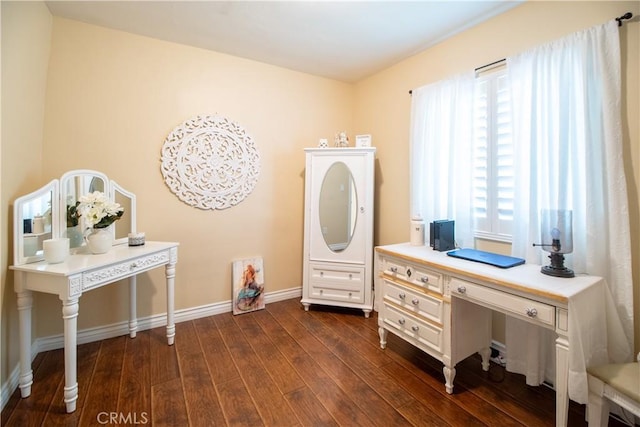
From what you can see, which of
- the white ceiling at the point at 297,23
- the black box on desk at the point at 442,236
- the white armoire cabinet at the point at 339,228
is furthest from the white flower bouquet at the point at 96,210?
the black box on desk at the point at 442,236

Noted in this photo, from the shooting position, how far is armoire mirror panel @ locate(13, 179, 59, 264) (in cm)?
168

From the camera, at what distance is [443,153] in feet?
7.92

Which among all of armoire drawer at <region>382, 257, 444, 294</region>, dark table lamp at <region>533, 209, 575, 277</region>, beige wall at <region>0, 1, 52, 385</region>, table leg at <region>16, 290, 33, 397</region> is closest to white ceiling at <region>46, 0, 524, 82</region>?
beige wall at <region>0, 1, 52, 385</region>

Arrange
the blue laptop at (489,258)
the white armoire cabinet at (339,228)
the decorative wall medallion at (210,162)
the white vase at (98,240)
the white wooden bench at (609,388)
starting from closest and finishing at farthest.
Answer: the white wooden bench at (609,388), the blue laptop at (489,258), the white vase at (98,240), the decorative wall medallion at (210,162), the white armoire cabinet at (339,228)

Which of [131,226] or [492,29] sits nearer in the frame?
[492,29]

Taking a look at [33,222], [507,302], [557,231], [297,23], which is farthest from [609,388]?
[33,222]

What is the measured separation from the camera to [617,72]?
60.2 inches

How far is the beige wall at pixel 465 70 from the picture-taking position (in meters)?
1.53

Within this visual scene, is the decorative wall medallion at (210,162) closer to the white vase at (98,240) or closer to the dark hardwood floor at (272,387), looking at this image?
the white vase at (98,240)

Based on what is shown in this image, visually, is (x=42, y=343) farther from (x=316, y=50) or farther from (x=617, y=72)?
(x=617, y=72)

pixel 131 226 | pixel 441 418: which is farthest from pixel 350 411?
pixel 131 226

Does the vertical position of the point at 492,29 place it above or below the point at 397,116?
above

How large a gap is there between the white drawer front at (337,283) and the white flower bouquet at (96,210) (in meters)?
1.78

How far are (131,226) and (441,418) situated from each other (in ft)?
8.60
